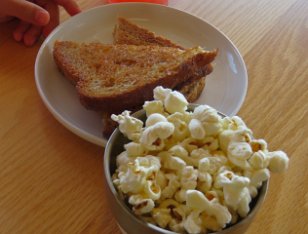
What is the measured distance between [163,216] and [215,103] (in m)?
0.44

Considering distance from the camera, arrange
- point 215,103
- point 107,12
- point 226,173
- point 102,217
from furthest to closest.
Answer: point 107,12 → point 215,103 → point 102,217 → point 226,173

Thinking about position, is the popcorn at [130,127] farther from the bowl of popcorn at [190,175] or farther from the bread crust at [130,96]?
the bread crust at [130,96]

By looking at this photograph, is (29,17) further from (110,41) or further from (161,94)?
(161,94)

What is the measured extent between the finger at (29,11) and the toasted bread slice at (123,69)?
0.08 m

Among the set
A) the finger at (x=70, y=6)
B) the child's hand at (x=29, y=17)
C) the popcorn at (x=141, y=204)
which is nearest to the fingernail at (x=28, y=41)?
the child's hand at (x=29, y=17)

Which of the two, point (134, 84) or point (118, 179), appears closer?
point (118, 179)

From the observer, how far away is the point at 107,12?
106 centimetres

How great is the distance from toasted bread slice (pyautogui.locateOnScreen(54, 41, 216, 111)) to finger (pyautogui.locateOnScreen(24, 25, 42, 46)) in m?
0.09

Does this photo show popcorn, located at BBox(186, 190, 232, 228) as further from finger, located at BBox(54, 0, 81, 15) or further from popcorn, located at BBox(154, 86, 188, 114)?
finger, located at BBox(54, 0, 81, 15)

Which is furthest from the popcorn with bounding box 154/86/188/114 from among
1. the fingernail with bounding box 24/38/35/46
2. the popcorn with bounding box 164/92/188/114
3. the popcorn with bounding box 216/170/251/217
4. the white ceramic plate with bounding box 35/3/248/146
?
the fingernail with bounding box 24/38/35/46

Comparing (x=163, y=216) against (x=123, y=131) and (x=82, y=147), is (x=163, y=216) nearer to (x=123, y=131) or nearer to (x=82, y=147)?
(x=123, y=131)

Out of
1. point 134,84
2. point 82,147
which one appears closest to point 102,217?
point 82,147

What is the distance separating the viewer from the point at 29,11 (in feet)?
3.23

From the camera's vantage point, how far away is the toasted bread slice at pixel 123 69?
2.71ft
